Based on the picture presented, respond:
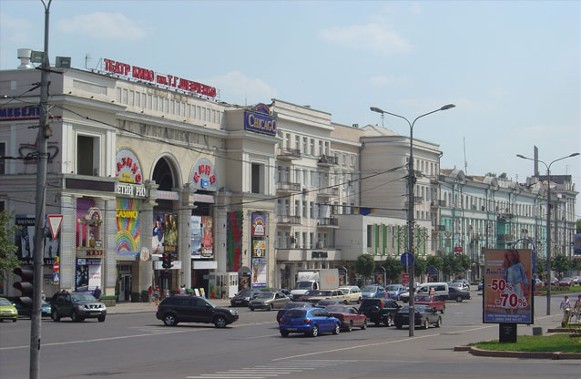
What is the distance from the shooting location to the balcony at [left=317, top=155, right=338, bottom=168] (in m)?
105

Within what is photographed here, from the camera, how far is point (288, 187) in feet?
324

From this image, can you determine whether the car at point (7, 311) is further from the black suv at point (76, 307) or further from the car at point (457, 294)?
the car at point (457, 294)

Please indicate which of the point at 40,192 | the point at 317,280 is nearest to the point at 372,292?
the point at 317,280

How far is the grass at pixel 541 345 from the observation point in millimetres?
32688

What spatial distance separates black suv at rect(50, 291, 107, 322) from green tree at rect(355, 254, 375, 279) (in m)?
53.7

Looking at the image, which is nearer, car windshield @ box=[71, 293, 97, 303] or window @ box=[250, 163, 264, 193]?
car windshield @ box=[71, 293, 97, 303]

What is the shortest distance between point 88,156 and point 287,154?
29634 mm

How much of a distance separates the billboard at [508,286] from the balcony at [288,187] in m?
61.3

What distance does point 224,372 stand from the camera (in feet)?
92.7

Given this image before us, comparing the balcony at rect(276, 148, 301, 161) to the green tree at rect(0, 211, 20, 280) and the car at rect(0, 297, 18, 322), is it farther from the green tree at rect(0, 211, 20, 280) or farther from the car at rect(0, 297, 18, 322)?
the car at rect(0, 297, 18, 322)

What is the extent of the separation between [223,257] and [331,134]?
88.9 feet

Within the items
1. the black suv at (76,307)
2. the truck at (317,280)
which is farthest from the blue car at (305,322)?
the truck at (317,280)

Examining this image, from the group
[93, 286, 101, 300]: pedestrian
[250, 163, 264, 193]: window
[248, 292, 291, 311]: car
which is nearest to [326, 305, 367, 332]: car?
[248, 292, 291, 311]: car

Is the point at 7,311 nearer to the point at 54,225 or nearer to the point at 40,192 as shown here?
the point at 54,225
